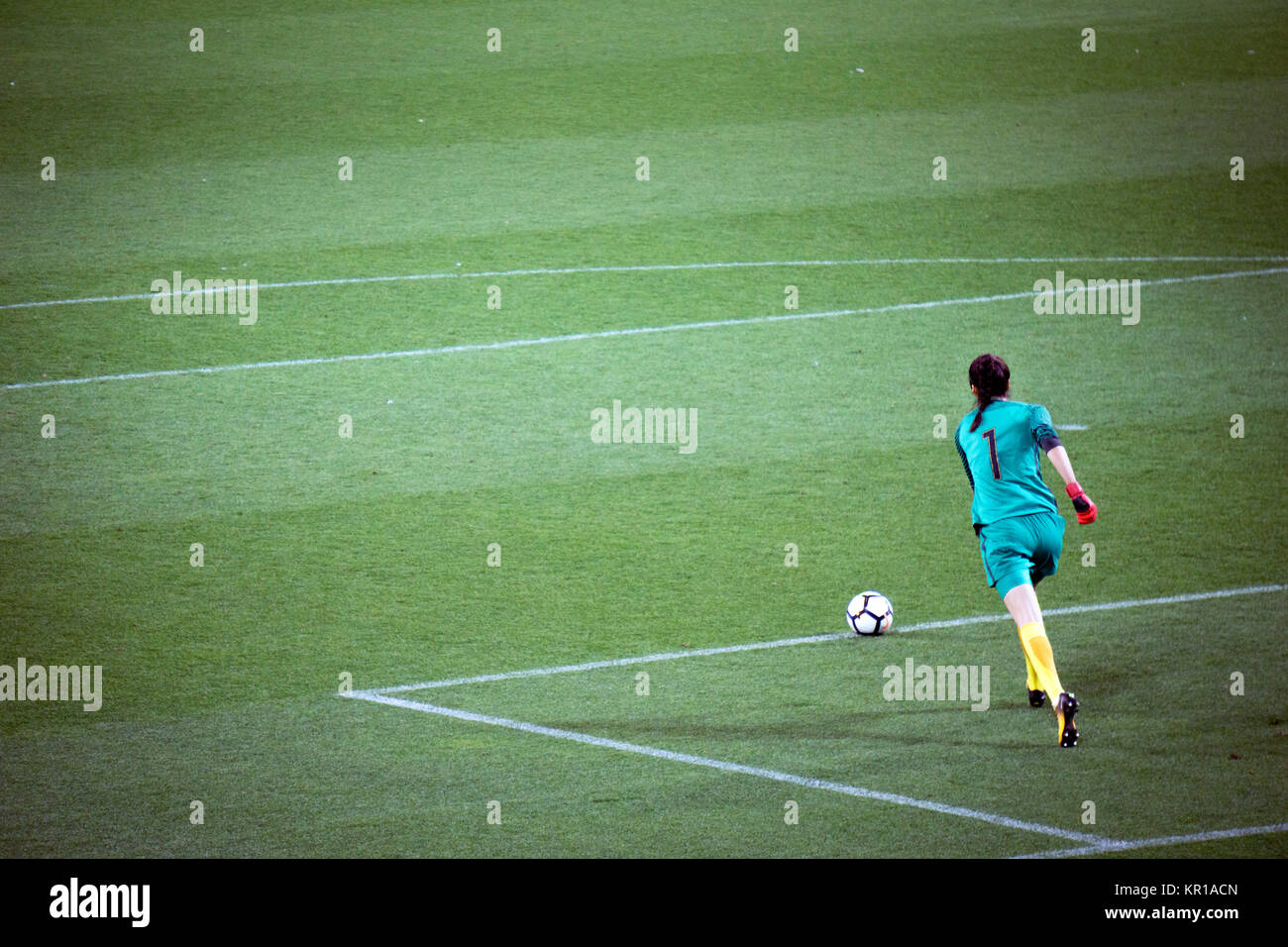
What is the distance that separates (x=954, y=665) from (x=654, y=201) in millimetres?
10031

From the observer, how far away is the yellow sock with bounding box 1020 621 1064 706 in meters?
7.92

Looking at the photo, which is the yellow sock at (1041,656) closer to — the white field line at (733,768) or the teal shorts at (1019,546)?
the teal shorts at (1019,546)

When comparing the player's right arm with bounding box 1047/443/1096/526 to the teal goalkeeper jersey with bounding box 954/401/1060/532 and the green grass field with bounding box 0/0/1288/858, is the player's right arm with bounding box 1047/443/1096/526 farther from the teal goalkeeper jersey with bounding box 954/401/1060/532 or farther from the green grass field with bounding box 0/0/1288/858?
the green grass field with bounding box 0/0/1288/858

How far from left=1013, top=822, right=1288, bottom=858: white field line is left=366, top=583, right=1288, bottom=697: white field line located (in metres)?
2.65

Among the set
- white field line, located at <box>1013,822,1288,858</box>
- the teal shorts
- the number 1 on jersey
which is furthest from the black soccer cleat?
the number 1 on jersey

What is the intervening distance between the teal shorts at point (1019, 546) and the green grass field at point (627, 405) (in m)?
0.73

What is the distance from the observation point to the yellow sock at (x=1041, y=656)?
7.92 meters

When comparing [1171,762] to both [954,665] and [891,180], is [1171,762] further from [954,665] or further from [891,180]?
[891,180]

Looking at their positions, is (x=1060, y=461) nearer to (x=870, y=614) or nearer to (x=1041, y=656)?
(x=1041, y=656)

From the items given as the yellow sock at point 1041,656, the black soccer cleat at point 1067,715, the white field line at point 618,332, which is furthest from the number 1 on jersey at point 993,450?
the white field line at point 618,332

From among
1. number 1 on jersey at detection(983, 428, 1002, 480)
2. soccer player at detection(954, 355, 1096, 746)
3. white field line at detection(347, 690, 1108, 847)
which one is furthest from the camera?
number 1 on jersey at detection(983, 428, 1002, 480)

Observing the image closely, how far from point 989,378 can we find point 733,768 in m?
2.27

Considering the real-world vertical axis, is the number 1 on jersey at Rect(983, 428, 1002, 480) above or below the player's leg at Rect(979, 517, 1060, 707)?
above
